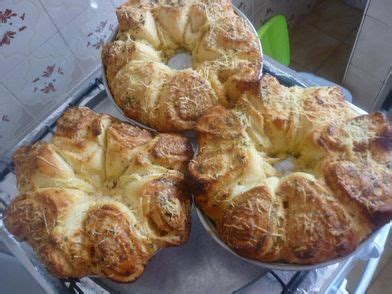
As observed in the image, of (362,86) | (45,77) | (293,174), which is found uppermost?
(293,174)

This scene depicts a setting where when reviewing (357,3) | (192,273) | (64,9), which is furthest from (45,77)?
(357,3)

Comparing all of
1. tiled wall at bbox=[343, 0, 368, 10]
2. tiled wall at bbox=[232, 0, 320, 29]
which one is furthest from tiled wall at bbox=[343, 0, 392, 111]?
tiled wall at bbox=[343, 0, 368, 10]

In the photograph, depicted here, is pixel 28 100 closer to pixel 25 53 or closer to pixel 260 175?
pixel 25 53

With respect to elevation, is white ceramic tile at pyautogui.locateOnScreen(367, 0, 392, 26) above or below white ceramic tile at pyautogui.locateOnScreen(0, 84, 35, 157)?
above

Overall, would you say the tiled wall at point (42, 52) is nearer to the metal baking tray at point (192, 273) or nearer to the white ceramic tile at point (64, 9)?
the white ceramic tile at point (64, 9)

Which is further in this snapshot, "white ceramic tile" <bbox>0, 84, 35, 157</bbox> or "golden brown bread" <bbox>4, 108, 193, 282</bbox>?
"white ceramic tile" <bbox>0, 84, 35, 157</bbox>

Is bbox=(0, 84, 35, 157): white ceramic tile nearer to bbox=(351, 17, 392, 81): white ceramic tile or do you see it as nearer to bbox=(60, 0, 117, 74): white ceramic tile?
bbox=(60, 0, 117, 74): white ceramic tile

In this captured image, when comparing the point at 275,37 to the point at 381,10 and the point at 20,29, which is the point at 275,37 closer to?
the point at 381,10

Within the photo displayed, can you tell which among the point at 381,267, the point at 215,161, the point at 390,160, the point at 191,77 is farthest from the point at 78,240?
the point at 381,267
